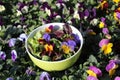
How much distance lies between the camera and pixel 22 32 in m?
1.84

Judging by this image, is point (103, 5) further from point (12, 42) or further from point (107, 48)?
point (12, 42)

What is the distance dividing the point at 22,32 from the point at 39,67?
0.32m

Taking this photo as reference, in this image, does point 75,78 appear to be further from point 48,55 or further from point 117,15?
point 117,15

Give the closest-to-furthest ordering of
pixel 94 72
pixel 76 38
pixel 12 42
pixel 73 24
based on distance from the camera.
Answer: pixel 94 72
pixel 76 38
pixel 12 42
pixel 73 24

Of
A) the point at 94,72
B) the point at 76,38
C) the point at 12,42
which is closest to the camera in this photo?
the point at 94,72

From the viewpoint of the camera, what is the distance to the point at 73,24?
1811 millimetres

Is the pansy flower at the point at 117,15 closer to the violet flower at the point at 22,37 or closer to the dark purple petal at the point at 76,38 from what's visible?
the dark purple petal at the point at 76,38

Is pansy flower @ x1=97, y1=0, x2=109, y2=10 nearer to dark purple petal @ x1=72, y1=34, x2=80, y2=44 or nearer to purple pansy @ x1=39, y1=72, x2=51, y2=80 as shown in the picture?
dark purple petal @ x1=72, y1=34, x2=80, y2=44

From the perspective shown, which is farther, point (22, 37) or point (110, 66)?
point (22, 37)

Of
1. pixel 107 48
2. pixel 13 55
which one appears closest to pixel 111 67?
pixel 107 48

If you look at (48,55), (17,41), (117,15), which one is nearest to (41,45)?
(48,55)

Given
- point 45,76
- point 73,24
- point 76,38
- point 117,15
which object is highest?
point 117,15

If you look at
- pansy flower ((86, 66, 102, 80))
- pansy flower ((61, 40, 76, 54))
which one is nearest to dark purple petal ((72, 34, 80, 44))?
pansy flower ((61, 40, 76, 54))

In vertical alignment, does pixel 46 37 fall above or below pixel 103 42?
below
